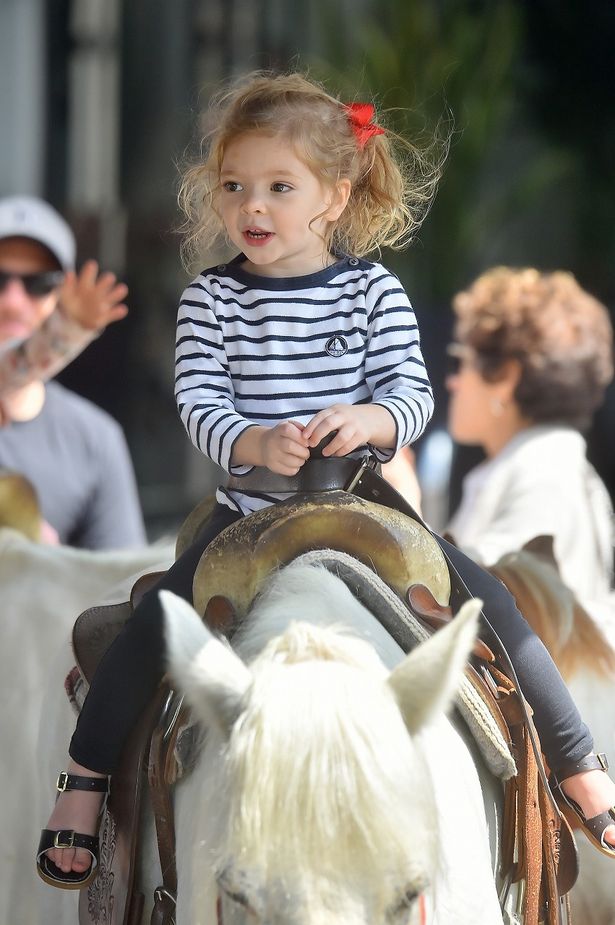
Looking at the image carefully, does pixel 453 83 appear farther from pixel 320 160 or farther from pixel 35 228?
pixel 320 160

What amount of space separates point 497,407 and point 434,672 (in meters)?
3.00

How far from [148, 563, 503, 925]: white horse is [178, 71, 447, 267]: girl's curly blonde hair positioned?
0.76m

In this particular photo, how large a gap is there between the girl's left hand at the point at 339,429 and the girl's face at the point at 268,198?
0.95 feet

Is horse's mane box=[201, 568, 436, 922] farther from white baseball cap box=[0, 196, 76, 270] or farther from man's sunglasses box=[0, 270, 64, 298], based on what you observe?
white baseball cap box=[0, 196, 76, 270]

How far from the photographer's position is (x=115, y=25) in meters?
7.34

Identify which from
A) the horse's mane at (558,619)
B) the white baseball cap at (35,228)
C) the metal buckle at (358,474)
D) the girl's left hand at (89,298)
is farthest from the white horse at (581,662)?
the white baseball cap at (35,228)

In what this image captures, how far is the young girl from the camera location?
6.25 ft

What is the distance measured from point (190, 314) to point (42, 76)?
554cm

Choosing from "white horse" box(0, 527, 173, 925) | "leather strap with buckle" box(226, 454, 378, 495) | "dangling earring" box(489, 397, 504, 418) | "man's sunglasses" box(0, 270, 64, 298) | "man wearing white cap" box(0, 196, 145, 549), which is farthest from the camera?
"dangling earring" box(489, 397, 504, 418)

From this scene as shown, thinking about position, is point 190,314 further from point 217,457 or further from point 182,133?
point 182,133

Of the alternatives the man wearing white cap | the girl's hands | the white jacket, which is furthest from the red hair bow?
the white jacket

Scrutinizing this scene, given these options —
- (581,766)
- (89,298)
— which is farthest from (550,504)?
(581,766)

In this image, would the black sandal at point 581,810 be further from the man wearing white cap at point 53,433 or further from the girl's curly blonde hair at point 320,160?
the man wearing white cap at point 53,433

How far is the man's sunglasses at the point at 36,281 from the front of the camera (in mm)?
4023
